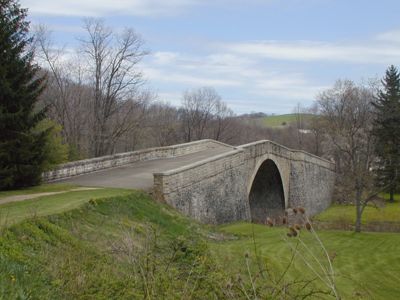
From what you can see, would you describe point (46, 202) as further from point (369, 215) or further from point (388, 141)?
point (388, 141)

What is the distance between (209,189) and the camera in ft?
65.3

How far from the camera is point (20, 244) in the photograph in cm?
702

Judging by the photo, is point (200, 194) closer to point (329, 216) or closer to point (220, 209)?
point (220, 209)

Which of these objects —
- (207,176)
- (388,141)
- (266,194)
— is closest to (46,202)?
(207,176)

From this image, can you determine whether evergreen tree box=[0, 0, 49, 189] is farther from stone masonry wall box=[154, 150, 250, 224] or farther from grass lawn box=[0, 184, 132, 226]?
stone masonry wall box=[154, 150, 250, 224]

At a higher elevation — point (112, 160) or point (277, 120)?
point (277, 120)

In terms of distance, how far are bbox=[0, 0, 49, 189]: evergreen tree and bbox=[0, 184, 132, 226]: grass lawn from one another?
0.68 m

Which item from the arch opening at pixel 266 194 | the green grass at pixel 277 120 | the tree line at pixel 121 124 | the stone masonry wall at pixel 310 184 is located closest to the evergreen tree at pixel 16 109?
the tree line at pixel 121 124

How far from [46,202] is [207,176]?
8.63 m

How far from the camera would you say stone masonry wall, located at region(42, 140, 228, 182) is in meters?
18.6

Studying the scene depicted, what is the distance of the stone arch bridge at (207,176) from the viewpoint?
57.7 feet

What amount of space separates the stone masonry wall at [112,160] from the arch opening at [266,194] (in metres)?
4.50

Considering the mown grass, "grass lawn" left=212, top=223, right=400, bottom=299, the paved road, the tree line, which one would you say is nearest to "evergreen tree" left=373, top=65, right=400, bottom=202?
the tree line

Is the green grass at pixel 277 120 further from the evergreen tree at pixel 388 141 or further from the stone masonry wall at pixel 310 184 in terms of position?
the evergreen tree at pixel 388 141
